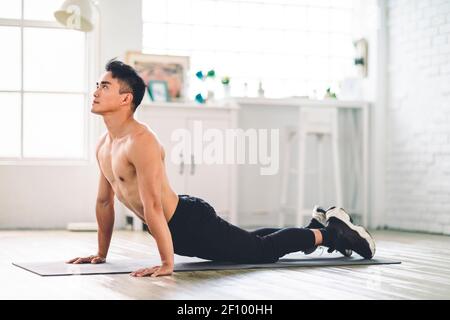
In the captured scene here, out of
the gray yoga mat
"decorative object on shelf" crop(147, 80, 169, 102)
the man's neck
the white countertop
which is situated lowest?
the gray yoga mat

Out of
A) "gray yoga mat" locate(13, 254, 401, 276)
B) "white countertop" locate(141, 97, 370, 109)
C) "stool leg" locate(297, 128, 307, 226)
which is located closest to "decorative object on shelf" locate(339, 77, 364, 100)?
"white countertop" locate(141, 97, 370, 109)

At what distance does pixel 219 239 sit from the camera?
3633 mm

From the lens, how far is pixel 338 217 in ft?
13.0

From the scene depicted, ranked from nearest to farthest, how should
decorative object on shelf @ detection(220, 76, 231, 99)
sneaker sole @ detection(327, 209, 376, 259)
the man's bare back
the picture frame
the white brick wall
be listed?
the man's bare back
sneaker sole @ detection(327, 209, 376, 259)
the white brick wall
the picture frame
decorative object on shelf @ detection(220, 76, 231, 99)

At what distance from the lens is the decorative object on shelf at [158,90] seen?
666 centimetres

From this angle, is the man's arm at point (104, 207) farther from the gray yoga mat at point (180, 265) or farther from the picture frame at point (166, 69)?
the picture frame at point (166, 69)

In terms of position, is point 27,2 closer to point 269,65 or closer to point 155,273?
point 269,65

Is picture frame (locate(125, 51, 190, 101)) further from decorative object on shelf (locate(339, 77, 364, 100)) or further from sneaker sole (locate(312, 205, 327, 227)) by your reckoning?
sneaker sole (locate(312, 205, 327, 227))

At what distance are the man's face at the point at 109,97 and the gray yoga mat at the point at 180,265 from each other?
0.71 m

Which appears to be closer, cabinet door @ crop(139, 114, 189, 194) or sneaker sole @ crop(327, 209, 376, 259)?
sneaker sole @ crop(327, 209, 376, 259)

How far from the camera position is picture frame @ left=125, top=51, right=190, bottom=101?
6.68 m

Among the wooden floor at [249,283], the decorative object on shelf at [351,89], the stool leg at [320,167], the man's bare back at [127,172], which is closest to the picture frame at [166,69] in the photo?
the stool leg at [320,167]
